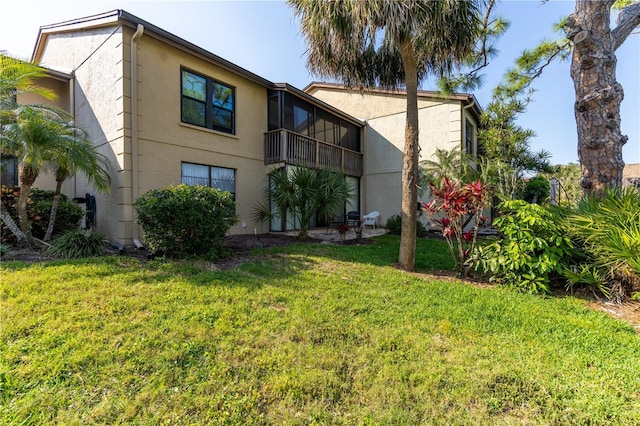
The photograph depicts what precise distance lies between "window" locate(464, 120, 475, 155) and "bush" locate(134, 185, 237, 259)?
480 inches

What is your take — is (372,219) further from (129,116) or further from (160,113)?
(129,116)

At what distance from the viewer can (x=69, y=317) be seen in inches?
123

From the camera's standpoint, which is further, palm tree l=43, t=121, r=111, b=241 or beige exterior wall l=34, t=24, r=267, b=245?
beige exterior wall l=34, t=24, r=267, b=245

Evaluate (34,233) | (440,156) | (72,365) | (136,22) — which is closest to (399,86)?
(440,156)

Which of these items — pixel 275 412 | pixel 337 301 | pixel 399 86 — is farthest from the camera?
pixel 399 86

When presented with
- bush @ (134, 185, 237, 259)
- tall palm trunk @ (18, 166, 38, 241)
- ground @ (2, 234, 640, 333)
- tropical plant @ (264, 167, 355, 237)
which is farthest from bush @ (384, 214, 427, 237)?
tall palm trunk @ (18, 166, 38, 241)

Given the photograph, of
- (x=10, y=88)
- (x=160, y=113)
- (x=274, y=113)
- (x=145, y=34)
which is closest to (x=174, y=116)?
(x=160, y=113)

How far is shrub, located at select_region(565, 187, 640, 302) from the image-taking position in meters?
3.99

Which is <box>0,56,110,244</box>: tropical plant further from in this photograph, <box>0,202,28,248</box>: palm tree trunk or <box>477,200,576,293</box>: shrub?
<box>477,200,576,293</box>: shrub

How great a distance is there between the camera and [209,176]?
940 centimetres

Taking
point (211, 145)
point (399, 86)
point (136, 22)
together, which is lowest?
point (211, 145)

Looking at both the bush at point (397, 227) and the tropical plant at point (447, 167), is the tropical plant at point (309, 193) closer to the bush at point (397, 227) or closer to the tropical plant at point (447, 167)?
the bush at point (397, 227)

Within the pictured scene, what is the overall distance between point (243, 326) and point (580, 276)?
199 inches

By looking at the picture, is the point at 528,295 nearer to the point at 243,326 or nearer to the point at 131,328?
the point at 243,326
